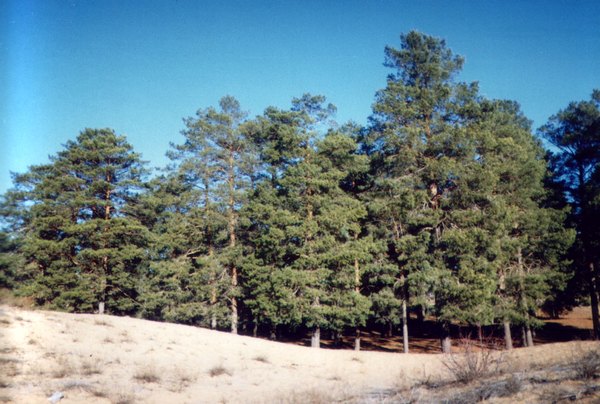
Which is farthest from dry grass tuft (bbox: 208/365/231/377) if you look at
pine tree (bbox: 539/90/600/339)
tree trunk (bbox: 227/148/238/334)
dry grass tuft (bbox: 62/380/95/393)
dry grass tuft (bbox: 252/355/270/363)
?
pine tree (bbox: 539/90/600/339)

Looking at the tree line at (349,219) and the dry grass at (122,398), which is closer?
the dry grass at (122,398)

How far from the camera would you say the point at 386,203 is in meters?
18.8

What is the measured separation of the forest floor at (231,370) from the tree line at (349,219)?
161 inches

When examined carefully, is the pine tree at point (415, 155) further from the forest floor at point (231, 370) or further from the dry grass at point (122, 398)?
the dry grass at point (122, 398)

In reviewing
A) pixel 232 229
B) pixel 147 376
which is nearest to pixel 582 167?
pixel 232 229

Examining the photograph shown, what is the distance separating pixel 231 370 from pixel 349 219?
434 inches

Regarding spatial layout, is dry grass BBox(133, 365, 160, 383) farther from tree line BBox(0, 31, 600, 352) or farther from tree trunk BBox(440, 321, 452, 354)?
tree trunk BBox(440, 321, 452, 354)

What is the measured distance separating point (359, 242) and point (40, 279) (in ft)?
71.1

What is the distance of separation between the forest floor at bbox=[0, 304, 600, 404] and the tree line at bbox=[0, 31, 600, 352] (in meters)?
4.09

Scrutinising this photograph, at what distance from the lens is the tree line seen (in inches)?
703

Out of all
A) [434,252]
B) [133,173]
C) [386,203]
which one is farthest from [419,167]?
[133,173]

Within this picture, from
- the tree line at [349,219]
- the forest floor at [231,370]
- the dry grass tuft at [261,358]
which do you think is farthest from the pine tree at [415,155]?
the dry grass tuft at [261,358]

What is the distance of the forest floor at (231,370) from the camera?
6.97 m

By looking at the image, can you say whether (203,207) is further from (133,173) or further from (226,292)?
(133,173)
